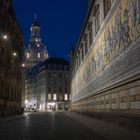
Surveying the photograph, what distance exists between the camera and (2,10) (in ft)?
159

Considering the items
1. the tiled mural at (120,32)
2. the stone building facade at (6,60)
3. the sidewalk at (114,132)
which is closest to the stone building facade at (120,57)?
the tiled mural at (120,32)

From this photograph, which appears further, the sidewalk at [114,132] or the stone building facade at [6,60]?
the stone building facade at [6,60]

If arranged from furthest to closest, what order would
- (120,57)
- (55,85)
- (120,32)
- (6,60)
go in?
(55,85)
(6,60)
(120,57)
(120,32)

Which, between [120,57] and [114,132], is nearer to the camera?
[114,132]

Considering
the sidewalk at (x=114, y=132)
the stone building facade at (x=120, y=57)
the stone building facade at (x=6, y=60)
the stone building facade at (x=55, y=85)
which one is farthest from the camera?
the stone building facade at (x=55, y=85)

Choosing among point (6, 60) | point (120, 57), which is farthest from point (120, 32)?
point (6, 60)

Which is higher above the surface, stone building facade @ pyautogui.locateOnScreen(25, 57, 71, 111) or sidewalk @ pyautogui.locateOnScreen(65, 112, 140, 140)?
stone building facade @ pyautogui.locateOnScreen(25, 57, 71, 111)

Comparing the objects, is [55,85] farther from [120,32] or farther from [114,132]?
[114,132]

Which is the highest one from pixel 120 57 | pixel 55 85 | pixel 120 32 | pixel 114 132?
pixel 55 85

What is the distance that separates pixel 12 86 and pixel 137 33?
145ft

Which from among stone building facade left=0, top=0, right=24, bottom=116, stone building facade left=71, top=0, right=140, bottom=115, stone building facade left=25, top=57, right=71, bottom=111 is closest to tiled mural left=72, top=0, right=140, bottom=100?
stone building facade left=71, top=0, right=140, bottom=115

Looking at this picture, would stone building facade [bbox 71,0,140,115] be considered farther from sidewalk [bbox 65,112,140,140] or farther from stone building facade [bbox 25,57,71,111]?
stone building facade [bbox 25,57,71,111]

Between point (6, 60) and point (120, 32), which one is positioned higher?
point (6, 60)

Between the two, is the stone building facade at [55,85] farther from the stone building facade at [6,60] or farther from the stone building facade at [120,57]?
the stone building facade at [120,57]
